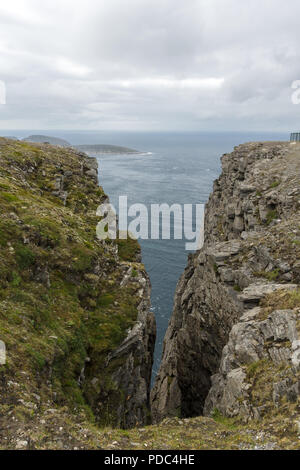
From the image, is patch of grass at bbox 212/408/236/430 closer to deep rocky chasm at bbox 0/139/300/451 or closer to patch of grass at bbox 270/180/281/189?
deep rocky chasm at bbox 0/139/300/451

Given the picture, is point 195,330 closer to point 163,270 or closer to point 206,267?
point 206,267

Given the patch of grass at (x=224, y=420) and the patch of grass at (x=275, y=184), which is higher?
the patch of grass at (x=275, y=184)

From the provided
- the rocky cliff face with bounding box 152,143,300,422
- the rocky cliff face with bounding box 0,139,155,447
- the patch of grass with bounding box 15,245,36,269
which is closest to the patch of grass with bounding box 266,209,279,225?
the rocky cliff face with bounding box 152,143,300,422

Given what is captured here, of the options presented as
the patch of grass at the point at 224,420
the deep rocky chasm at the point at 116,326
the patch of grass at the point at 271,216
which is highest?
the patch of grass at the point at 271,216

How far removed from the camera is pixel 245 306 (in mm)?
24531

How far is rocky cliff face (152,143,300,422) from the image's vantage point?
16344 millimetres

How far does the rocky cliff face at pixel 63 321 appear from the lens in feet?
47.0

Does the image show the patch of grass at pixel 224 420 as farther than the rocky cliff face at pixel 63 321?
Yes

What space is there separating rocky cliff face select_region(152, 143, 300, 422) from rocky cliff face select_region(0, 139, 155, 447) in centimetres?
690

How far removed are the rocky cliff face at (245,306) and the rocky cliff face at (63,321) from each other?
690 cm

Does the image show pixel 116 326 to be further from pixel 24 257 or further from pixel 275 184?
pixel 275 184

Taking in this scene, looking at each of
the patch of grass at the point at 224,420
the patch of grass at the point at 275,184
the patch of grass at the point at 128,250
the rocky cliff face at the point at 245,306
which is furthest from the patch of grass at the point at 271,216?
the patch of grass at the point at 224,420

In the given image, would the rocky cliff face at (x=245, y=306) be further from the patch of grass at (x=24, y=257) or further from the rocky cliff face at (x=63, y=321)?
the patch of grass at (x=24, y=257)
